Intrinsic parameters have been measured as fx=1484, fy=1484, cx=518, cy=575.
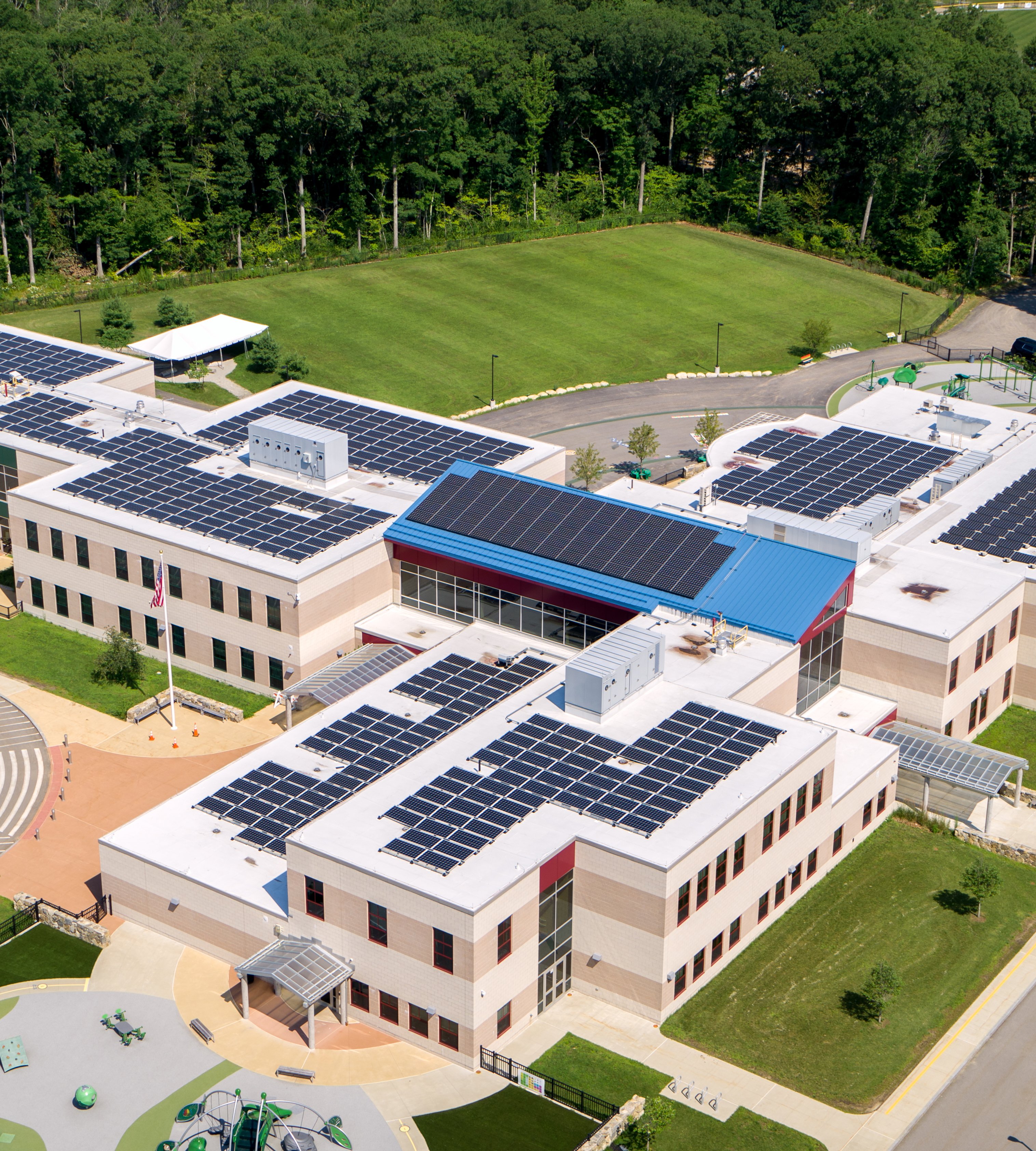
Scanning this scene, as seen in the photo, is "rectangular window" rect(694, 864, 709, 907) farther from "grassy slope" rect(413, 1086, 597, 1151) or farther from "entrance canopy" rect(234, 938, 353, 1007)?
"entrance canopy" rect(234, 938, 353, 1007)

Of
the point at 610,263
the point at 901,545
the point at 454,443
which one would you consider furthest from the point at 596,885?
the point at 610,263

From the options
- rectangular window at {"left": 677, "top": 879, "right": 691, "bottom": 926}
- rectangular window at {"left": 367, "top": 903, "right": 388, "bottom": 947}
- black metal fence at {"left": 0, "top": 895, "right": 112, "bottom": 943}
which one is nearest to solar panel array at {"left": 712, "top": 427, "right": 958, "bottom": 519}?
rectangular window at {"left": 677, "top": 879, "right": 691, "bottom": 926}

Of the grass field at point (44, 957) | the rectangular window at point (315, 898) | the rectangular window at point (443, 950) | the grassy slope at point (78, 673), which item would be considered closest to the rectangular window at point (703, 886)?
the rectangular window at point (443, 950)

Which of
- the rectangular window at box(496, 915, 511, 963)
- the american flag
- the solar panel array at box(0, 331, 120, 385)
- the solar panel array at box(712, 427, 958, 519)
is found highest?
the solar panel array at box(0, 331, 120, 385)

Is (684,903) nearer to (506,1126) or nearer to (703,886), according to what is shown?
(703,886)

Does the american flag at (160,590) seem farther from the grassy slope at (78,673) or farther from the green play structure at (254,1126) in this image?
the green play structure at (254,1126)

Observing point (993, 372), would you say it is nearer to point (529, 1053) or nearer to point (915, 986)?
point (915, 986)
